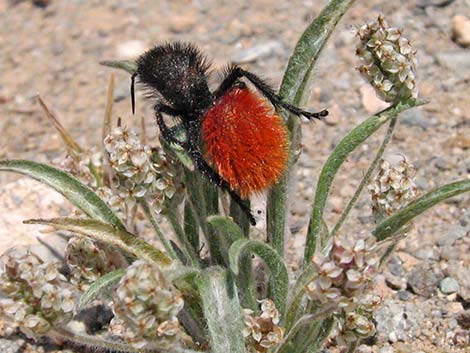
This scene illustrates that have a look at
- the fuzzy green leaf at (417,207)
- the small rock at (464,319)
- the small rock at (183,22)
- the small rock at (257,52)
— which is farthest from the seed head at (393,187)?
the small rock at (183,22)

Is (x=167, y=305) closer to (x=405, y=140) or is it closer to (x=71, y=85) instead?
(x=405, y=140)

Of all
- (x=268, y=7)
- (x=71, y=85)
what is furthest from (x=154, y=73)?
(x=268, y=7)

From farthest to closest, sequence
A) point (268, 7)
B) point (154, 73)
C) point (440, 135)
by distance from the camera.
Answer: point (268, 7) < point (440, 135) < point (154, 73)

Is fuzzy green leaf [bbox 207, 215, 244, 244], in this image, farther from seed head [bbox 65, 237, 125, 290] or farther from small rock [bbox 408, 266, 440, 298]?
small rock [bbox 408, 266, 440, 298]

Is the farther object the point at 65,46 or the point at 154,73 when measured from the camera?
the point at 65,46

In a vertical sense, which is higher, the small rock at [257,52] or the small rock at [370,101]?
the small rock at [257,52]

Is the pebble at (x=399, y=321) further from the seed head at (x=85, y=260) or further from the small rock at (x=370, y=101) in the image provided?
the small rock at (x=370, y=101)

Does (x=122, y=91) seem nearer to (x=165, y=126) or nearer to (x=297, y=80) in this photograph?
(x=165, y=126)
